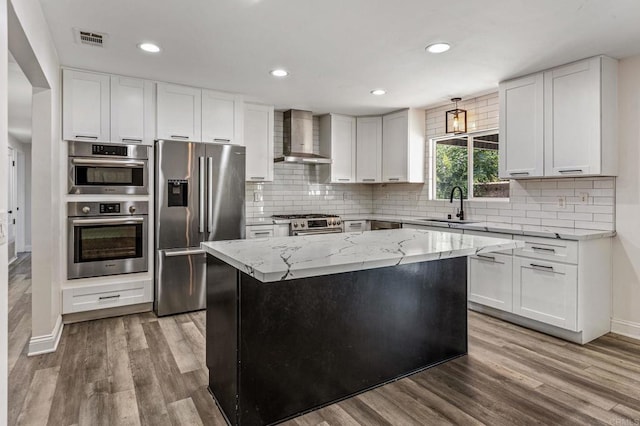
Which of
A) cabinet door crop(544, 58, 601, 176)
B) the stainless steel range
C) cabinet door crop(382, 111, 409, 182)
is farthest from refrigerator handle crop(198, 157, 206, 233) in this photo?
cabinet door crop(544, 58, 601, 176)

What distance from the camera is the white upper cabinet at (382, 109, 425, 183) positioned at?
5137 millimetres

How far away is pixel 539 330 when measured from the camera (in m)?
3.44

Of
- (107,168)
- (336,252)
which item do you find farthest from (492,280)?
(107,168)

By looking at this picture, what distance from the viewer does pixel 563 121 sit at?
11.2ft

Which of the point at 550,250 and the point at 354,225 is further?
the point at 354,225

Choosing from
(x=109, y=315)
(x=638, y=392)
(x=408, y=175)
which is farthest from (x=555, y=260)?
(x=109, y=315)

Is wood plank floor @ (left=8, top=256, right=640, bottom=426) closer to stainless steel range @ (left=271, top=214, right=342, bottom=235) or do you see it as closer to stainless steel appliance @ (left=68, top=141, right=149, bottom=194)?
stainless steel appliance @ (left=68, top=141, right=149, bottom=194)

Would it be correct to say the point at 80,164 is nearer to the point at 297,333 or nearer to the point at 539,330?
the point at 297,333

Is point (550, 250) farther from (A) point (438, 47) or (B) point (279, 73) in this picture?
(B) point (279, 73)

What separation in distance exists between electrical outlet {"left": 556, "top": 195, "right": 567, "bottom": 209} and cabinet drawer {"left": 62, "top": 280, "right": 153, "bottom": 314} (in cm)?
419

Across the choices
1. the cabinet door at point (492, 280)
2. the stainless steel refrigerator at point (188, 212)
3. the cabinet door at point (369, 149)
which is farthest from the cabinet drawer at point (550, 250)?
the stainless steel refrigerator at point (188, 212)

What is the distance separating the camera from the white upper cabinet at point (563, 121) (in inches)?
127

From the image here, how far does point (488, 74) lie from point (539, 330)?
243 cm

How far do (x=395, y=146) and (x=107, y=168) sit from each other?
3531 millimetres
